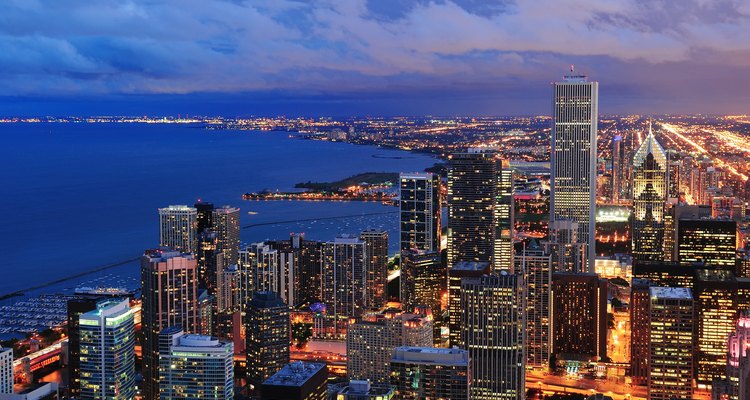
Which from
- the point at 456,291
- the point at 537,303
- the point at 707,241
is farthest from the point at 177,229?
the point at 707,241

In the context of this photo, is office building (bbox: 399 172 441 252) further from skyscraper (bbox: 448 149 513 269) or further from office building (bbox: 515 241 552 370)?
office building (bbox: 515 241 552 370)

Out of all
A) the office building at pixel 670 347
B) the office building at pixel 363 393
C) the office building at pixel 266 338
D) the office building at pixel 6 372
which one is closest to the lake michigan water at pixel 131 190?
the office building at pixel 266 338

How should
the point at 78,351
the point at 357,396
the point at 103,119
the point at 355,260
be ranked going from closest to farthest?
the point at 357,396
the point at 78,351
the point at 355,260
the point at 103,119

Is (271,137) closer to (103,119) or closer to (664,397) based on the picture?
(103,119)

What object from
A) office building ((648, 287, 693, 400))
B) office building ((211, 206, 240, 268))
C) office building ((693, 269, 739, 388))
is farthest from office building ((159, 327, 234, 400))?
office building ((211, 206, 240, 268))

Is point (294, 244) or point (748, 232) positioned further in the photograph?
point (748, 232)

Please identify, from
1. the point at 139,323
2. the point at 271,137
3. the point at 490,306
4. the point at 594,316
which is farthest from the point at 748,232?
the point at 271,137

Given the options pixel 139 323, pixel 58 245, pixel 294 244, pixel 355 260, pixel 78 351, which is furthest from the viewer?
pixel 58 245
